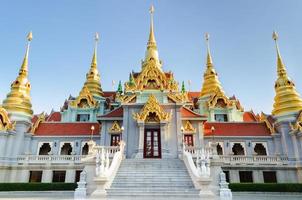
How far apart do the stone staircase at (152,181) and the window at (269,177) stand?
830 centimetres

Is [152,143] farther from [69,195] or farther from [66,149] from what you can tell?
[66,149]

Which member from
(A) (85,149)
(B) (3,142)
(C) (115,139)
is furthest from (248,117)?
(B) (3,142)

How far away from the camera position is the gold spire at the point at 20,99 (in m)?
26.6

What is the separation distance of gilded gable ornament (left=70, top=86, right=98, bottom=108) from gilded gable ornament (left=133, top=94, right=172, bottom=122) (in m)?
14.5

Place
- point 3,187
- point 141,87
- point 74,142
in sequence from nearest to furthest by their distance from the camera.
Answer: point 3,187, point 141,87, point 74,142

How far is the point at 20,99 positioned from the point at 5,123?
4.15 metres

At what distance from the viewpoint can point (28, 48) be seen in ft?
107

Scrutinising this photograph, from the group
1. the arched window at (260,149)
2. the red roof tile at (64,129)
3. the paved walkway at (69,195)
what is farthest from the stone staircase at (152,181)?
the arched window at (260,149)

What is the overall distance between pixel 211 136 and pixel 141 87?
802cm

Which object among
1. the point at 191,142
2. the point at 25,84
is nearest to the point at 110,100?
the point at 25,84

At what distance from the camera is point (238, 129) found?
26922mm

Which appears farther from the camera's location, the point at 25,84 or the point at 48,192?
the point at 25,84

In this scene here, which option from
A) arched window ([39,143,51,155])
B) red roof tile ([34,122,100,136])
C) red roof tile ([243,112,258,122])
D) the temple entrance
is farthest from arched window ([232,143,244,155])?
arched window ([39,143,51,155])

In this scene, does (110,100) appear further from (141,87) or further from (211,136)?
(211,136)
